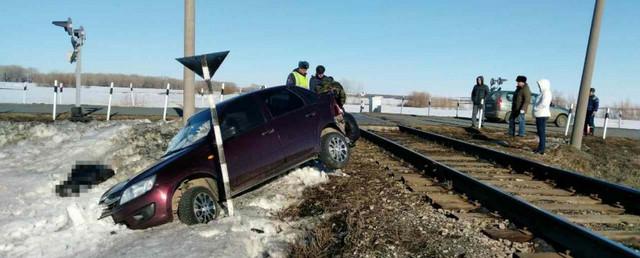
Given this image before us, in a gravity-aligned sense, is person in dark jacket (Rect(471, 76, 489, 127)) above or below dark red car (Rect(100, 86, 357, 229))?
above

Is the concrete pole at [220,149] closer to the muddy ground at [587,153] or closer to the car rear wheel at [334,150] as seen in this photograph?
the car rear wheel at [334,150]

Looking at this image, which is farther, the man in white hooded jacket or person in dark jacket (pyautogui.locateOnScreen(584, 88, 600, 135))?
person in dark jacket (pyautogui.locateOnScreen(584, 88, 600, 135))

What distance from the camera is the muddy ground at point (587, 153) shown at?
1072 centimetres

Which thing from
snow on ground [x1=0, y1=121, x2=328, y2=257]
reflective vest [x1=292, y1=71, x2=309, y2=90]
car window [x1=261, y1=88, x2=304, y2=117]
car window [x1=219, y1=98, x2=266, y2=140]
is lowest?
snow on ground [x1=0, y1=121, x2=328, y2=257]

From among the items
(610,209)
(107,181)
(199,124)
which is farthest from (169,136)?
(610,209)

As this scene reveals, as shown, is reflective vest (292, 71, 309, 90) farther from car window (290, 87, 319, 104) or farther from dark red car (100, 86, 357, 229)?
car window (290, 87, 319, 104)

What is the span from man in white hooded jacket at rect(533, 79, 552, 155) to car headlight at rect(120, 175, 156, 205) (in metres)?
9.12

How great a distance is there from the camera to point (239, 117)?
6.27 meters

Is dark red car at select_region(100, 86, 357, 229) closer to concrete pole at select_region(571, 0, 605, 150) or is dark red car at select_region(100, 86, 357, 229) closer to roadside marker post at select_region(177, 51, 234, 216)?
roadside marker post at select_region(177, 51, 234, 216)

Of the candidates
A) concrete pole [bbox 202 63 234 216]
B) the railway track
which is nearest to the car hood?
concrete pole [bbox 202 63 234 216]

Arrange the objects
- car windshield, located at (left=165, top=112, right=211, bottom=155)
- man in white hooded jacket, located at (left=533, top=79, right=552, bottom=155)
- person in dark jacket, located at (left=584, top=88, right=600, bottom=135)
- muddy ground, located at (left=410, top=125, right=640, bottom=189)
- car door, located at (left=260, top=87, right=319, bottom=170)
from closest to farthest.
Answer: car windshield, located at (left=165, top=112, right=211, bottom=155) < car door, located at (left=260, top=87, right=319, bottom=170) < muddy ground, located at (left=410, top=125, right=640, bottom=189) < man in white hooded jacket, located at (left=533, top=79, right=552, bottom=155) < person in dark jacket, located at (left=584, top=88, right=600, bottom=135)

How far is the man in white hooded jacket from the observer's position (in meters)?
10.9

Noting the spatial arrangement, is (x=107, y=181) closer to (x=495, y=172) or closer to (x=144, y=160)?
(x=144, y=160)

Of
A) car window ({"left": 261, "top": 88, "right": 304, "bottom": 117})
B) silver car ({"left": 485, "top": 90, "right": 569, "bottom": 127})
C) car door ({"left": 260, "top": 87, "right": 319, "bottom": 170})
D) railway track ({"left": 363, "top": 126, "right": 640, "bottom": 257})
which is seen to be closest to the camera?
railway track ({"left": 363, "top": 126, "right": 640, "bottom": 257})
